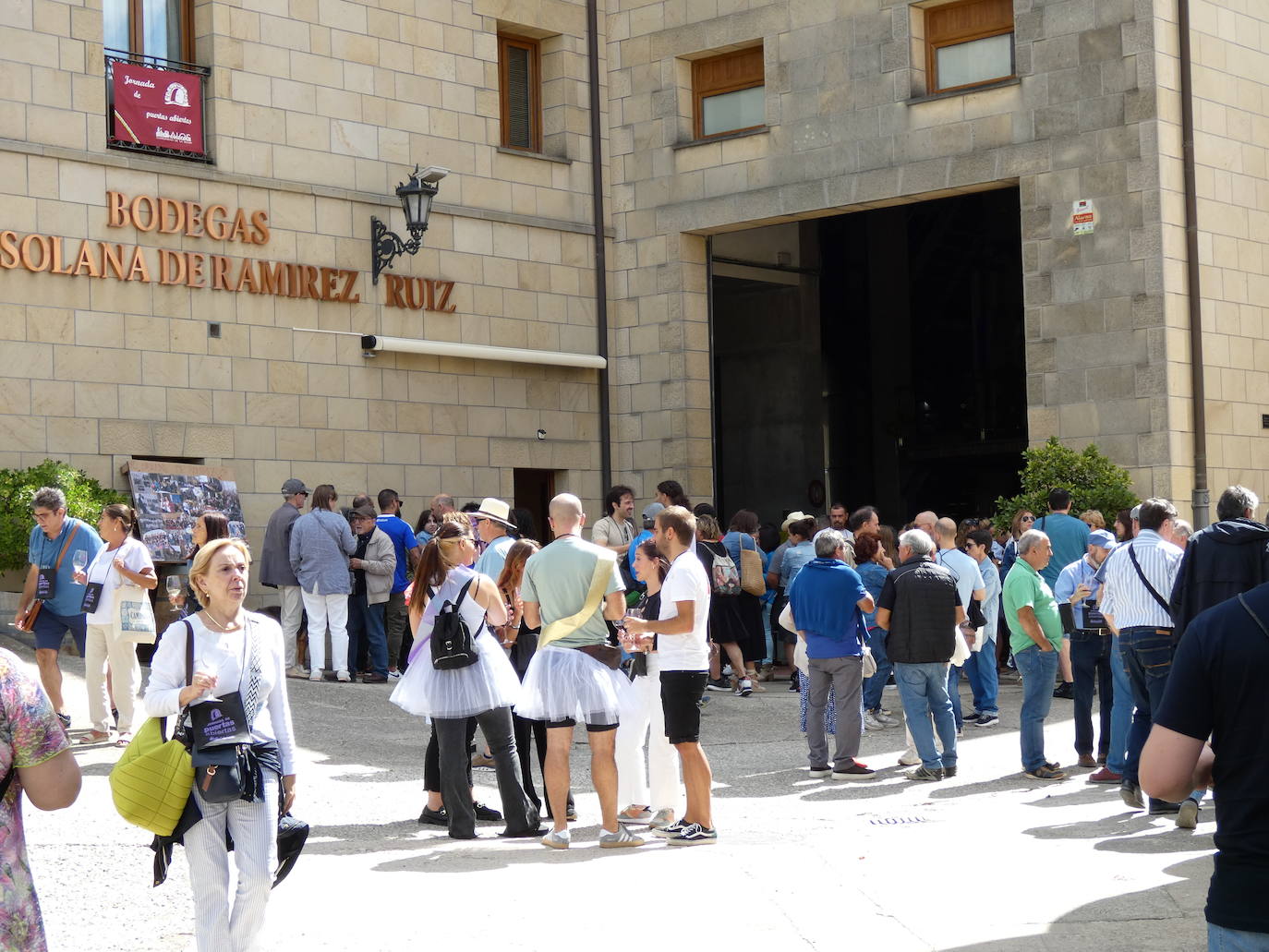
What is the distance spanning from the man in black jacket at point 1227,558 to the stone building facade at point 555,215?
28.6 ft

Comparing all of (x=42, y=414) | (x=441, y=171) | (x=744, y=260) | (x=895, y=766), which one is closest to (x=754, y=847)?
(x=895, y=766)

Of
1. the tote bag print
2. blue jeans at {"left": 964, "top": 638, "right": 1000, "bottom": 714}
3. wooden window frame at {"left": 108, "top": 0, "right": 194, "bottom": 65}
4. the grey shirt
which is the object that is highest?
wooden window frame at {"left": 108, "top": 0, "right": 194, "bottom": 65}

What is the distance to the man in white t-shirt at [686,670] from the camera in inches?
351

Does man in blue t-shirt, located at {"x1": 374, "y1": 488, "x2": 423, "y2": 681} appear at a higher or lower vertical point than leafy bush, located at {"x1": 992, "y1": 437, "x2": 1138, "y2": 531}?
lower

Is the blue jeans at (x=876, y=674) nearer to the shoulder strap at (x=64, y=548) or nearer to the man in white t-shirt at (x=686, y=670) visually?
the man in white t-shirt at (x=686, y=670)

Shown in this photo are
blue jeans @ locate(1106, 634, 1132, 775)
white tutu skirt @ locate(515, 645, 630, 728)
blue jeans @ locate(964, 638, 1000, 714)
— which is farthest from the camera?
blue jeans @ locate(964, 638, 1000, 714)

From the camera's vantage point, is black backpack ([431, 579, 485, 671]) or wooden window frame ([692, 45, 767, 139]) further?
wooden window frame ([692, 45, 767, 139])

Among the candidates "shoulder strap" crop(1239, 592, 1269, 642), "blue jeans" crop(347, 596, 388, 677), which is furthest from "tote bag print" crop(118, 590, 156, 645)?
"shoulder strap" crop(1239, 592, 1269, 642)

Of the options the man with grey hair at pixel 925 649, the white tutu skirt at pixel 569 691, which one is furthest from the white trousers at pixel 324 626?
the white tutu skirt at pixel 569 691

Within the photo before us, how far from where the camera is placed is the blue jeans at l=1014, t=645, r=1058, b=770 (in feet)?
36.1

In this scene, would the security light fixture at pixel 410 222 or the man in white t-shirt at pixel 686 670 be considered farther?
the security light fixture at pixel 410 222

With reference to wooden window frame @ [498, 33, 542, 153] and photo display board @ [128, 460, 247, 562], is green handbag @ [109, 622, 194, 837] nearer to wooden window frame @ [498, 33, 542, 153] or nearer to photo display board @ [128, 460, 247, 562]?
photo display board @ [128, 460, 247, 562]

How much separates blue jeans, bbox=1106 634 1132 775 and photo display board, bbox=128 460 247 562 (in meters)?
8.76

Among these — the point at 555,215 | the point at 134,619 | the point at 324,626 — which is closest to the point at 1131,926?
the point at 134,619
